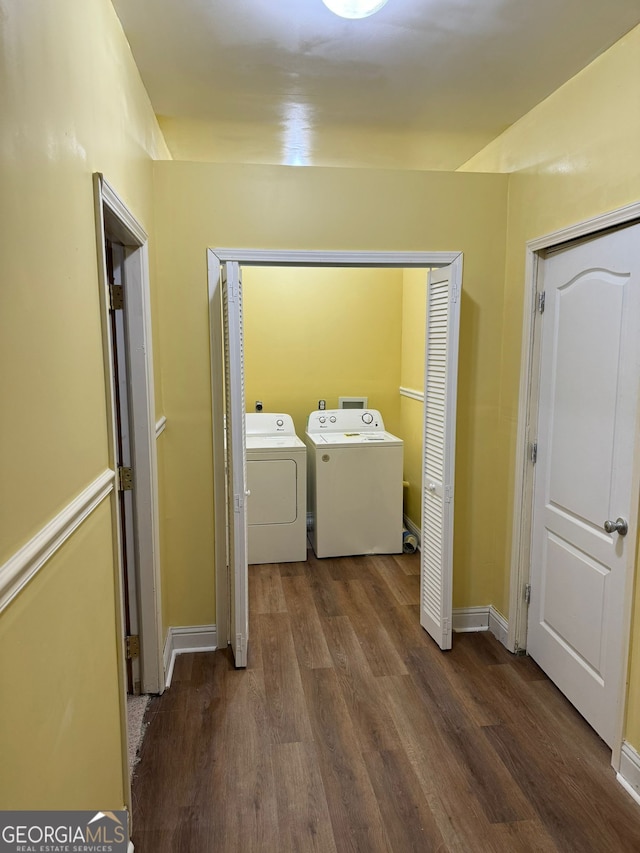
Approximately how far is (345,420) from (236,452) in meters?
1.99

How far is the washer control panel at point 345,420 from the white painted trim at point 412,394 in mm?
286

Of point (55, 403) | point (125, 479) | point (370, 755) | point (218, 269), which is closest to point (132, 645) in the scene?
point (125, 479)

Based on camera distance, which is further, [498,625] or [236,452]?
[498,625]

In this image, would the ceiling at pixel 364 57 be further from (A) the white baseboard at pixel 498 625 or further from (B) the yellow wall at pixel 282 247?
(A) the white baseboard at pixel 498 625

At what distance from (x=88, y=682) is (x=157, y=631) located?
1081 mm

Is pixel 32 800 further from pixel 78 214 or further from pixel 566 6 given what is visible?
pixel 566 6

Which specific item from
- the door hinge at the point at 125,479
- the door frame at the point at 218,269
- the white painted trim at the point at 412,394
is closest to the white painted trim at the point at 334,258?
the door frame at the point at 218,269

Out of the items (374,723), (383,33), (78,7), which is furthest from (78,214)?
(374,723)

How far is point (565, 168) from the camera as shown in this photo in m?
2.20

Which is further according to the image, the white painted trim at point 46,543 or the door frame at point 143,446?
the door frame at point 143,446

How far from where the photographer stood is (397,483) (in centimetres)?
389

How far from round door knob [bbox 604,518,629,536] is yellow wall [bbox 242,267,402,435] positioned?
8.71 ft

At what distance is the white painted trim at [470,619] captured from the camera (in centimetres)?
289

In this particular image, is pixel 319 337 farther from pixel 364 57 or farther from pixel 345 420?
pixel 364 57
